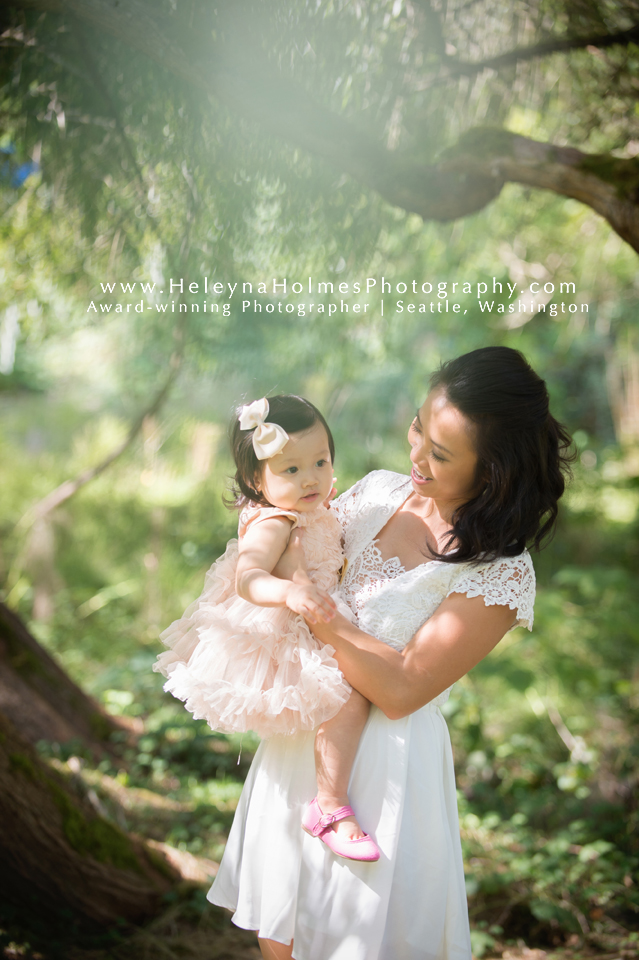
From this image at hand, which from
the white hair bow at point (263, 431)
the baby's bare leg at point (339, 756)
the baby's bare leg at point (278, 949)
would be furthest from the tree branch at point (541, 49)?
the baby's bare leg at point (278, 949)

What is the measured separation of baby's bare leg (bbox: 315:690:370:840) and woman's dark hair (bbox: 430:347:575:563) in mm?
352

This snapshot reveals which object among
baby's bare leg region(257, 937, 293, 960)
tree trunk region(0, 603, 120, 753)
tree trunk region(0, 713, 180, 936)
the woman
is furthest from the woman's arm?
tree trunk region(0, 603, 120, 753)

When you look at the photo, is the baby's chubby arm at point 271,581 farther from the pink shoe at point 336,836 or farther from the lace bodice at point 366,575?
the pink shoe at point 336,836

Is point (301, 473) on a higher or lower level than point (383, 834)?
higher

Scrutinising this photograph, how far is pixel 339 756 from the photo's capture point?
4.07ft

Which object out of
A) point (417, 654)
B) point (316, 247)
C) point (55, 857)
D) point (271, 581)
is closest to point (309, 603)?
point (271, 581)

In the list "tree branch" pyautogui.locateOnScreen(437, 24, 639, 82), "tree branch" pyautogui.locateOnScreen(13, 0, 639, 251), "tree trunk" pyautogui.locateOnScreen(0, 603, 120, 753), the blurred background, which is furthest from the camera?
"tree trunk" pyautogui.locateOnScreen(0, 603, 120, 753)

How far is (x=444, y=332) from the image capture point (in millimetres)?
5547

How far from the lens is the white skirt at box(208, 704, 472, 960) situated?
1240 millimetres

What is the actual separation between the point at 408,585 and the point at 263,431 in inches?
16.6

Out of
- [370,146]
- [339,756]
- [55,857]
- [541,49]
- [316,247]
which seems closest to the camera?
[339,756]

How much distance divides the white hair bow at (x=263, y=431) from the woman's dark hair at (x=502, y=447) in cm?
35

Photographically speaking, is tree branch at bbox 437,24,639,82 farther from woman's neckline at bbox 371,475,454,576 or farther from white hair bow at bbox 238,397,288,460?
white hair bow at bbox 238,397,288,460

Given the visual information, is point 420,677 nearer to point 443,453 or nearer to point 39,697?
point 443,453
